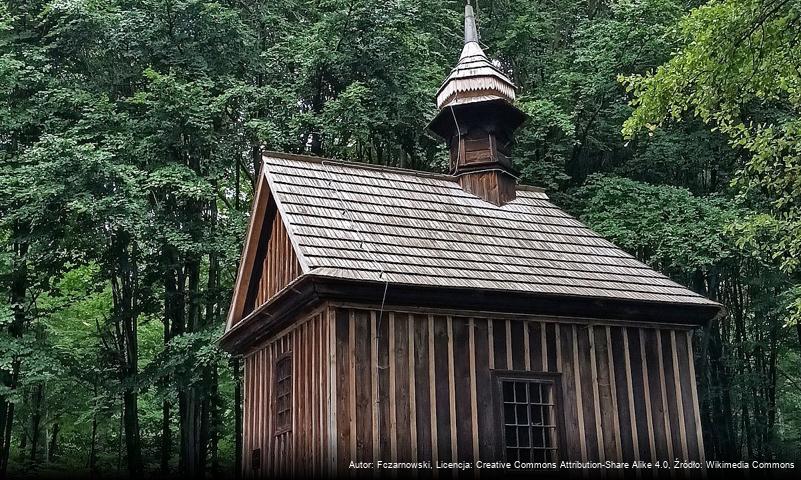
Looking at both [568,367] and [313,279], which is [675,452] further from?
[313,279]

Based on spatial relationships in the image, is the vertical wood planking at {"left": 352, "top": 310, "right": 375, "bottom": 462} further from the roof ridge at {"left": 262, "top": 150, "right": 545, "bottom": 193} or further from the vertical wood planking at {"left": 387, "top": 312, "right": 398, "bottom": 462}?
the roof ridge at {"left": 262, "top": 150, "right": 545, "bottom": 193}

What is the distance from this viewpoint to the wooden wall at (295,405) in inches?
381

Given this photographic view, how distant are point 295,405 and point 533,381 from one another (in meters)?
3.23

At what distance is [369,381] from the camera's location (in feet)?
31.7

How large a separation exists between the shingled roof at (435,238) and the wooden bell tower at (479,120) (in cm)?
Result: 55

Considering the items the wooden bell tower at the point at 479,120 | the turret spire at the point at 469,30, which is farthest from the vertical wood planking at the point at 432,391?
the turret spire at the point at 469,30

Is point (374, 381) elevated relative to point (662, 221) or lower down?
lower down

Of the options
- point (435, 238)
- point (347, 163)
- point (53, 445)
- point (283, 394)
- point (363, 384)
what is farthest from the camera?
point (53, 445)

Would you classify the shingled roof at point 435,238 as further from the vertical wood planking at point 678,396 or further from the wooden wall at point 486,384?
the vertical wood planking at point 678,396

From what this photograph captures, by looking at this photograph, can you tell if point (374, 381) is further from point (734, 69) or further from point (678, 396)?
point (734, 69)

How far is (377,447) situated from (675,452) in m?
4.65

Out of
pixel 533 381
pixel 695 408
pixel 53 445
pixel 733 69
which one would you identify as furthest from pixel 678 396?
pixel 53 445

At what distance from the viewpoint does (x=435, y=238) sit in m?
11.5

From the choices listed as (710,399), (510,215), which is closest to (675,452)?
(510,215)
